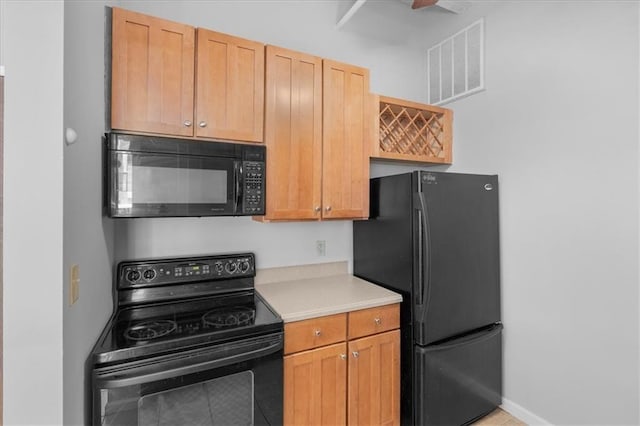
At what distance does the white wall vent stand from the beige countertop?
1.60 m

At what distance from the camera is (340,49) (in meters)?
2.36

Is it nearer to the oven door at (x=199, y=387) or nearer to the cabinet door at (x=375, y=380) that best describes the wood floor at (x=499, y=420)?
the cabinet door at (x=375, y=380)

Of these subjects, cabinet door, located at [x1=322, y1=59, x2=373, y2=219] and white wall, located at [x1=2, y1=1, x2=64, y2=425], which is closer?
white wall, located at [x1=2, y1=1, x2=64, y2=425]

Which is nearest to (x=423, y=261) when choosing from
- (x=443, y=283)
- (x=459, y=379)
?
(x=443, y=283)

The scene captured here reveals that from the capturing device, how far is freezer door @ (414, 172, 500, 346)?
5.73 ft

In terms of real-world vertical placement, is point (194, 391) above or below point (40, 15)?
below

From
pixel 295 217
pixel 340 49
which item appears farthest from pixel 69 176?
pixel 340 49

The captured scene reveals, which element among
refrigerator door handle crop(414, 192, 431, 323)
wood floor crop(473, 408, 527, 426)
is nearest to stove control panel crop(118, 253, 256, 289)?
refrigerator door handle crop(414, 192, 431, 323)

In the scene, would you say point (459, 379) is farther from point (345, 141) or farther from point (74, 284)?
point (74, 284)

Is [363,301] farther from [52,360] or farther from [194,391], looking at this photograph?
[52,360]

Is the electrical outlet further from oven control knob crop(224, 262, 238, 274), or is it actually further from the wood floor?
the wood floor

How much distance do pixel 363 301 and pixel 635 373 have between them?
1.36 metres

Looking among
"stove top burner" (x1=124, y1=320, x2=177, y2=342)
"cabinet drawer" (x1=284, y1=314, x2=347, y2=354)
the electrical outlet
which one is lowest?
"cabinet drawer" (x1=284, y1=314, x2=347, y2=354)

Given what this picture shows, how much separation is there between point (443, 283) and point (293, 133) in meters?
1.24
